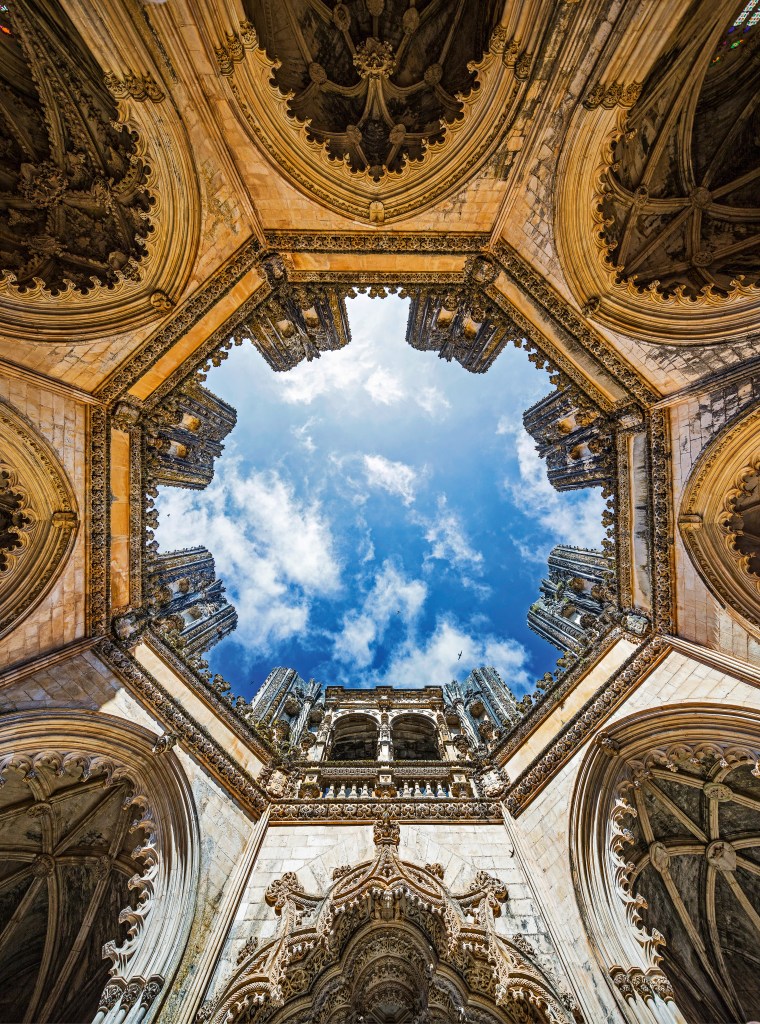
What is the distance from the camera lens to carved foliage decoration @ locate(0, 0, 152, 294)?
7496mm

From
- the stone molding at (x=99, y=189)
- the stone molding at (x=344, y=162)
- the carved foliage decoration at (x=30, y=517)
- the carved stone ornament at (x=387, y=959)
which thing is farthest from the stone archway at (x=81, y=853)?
the stone molding at (x=344, y=162)

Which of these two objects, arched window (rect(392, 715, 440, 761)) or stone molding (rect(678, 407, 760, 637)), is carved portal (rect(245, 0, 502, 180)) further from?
arched window (rect(392, 715, 440, 761))

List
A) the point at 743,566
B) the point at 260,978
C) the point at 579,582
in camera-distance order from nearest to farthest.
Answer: the point at 260,978, the point at 743,566, the point at 579,582

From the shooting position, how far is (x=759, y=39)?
7.57 meters

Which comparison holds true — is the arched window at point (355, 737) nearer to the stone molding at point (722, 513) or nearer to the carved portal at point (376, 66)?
the stone molding at point (722, 513)

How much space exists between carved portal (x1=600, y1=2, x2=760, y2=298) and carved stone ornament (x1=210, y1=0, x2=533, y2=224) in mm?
2656

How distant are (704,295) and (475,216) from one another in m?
4.10

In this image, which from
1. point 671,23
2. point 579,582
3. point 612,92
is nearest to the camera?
point 671,23

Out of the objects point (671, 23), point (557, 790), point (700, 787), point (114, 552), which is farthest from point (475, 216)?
point (700, 787)

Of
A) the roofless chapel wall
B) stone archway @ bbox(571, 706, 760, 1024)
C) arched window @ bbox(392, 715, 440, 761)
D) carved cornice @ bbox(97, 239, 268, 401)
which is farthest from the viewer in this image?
arched window @ bbox(392, 715, 440, 761)

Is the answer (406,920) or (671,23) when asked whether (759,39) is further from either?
(406,920)

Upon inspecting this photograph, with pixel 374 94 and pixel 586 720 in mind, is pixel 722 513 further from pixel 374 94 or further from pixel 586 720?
pixel 374 94

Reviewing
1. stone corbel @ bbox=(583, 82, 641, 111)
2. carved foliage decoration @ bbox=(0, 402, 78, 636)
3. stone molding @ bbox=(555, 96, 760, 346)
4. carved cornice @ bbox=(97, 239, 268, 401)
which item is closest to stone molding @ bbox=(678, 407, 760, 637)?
stone molding @ bbox=(555, 96, 760, 346)

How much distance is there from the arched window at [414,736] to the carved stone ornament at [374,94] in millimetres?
15361
